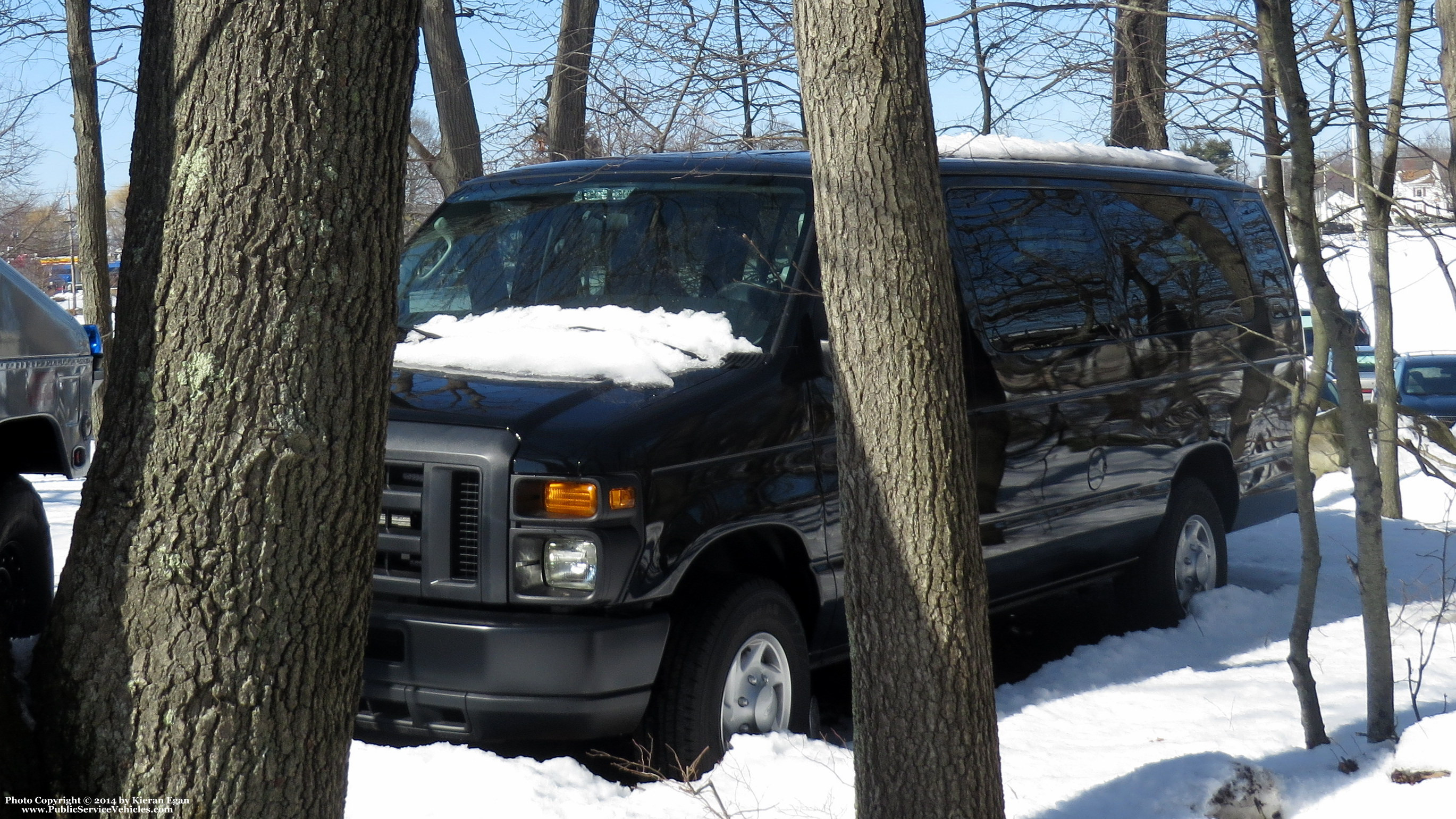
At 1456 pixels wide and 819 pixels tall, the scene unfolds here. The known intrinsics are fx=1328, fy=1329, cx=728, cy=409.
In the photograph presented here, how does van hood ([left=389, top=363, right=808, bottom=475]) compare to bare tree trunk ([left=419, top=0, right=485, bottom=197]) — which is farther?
bare tree trunk ([left=419, top=0, right=485, bottom=197])

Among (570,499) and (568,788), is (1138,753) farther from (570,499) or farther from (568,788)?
(570,499)

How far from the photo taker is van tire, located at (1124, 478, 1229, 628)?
646 centimetres

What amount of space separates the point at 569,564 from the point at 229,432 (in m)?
1.77

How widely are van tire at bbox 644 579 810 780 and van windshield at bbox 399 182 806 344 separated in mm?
969

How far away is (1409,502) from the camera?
12805 millimetres

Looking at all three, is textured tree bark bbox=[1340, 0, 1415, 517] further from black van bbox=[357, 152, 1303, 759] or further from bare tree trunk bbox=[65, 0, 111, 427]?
bare tree trunk bbox=[65, 0, 111, 427]

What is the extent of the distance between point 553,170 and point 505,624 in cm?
236

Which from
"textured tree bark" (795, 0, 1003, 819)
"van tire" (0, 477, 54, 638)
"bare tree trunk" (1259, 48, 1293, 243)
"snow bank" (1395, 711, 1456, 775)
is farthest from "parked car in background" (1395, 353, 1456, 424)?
"van tire" (0, 477, 54, 638)

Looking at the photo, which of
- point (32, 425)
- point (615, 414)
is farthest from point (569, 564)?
point (32, 425)

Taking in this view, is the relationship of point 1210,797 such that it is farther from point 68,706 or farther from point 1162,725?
point 68,706

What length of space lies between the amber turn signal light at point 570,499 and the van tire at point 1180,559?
362 cm

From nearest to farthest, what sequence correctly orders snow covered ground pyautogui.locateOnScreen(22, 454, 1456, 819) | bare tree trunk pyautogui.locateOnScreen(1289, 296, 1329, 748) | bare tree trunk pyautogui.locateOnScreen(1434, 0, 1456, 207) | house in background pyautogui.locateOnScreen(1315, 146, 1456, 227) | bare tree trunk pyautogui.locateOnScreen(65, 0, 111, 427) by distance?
snow covered ground pyautogui.locateOnScreen(22, 454, 1456, 819), bare tree trunk pyautogui.locateOnScreen(1289, 296, 1329, 748), house in background pyautogui.locateOnScreen(1315, 146, 1456, 227), bare tree trunk pyautogui.locateOnScreen(1434, 0, 1456, 207), bare tree trunk pyautogui.locateOnScreen(65, 0, 111, 427)

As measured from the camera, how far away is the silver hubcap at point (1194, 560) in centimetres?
663

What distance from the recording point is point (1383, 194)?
231 inches
